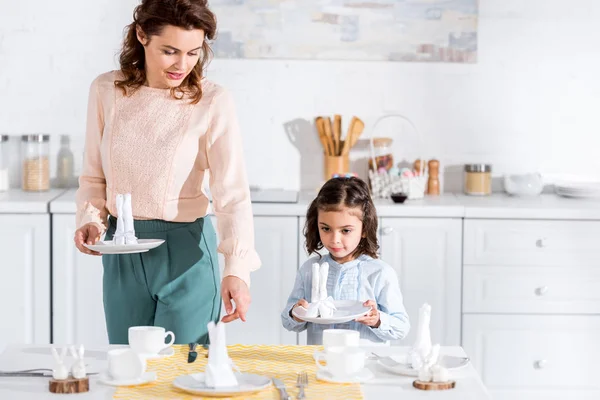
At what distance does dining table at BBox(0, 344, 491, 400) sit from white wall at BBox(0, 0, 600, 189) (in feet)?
6.11

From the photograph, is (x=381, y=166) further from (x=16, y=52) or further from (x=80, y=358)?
(x=80, y=358)

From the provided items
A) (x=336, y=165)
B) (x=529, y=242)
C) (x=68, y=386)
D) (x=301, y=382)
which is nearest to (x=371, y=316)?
(x=301, y=382)

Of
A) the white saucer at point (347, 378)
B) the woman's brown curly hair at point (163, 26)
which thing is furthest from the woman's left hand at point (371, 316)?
the woman's brown curly hair at point (163, 26)

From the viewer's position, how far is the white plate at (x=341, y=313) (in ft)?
6.98

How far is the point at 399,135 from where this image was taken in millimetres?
3854

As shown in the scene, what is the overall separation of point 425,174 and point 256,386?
206 centimetres

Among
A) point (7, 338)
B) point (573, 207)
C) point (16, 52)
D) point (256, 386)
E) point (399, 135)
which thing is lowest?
point (7, 338)

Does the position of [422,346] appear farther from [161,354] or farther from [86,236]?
[86,236]

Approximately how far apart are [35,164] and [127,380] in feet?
6.72

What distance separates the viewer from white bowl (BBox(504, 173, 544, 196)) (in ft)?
12.3

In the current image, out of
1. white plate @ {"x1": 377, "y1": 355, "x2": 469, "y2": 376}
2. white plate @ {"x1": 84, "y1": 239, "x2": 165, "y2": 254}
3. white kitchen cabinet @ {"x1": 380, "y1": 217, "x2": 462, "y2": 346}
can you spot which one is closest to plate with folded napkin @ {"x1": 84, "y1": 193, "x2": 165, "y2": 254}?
white plate @ {"x1": 84, "y1": 239, "x2": 165, "y2": 254}

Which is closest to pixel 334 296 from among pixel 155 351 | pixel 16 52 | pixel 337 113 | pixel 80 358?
pixel 155 351

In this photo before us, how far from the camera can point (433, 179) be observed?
3764 millimetres

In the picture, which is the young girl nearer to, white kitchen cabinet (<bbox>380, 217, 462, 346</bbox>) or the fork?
the fork
